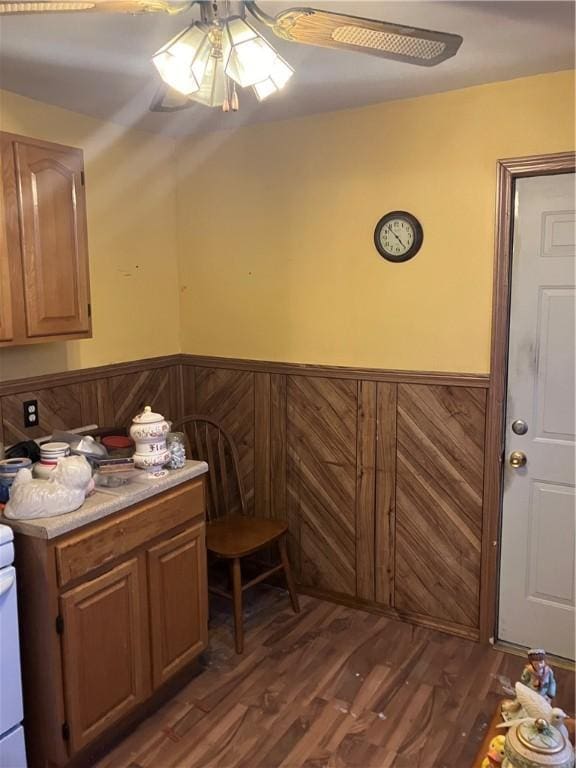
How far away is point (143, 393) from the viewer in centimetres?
328

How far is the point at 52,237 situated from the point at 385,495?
1.86 m

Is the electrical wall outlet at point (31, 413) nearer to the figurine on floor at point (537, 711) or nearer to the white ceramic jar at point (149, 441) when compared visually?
the white ceramic jar at point (149, 441)

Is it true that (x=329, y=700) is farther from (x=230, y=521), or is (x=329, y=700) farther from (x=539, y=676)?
(x=539, y=676)

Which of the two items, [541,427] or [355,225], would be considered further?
[355,225]

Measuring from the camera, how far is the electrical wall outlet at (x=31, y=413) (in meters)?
2.64

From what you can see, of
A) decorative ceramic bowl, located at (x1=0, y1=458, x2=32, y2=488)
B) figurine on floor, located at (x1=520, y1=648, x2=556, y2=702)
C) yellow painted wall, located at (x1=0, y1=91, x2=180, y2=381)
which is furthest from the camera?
yellow painted wall, located at (x1=0, y1=91, x2=180, y2=381)

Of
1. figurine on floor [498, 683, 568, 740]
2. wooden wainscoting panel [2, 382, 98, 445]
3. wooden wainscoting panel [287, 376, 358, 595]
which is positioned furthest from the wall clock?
figurine on floor [498, 683, 568, 740]

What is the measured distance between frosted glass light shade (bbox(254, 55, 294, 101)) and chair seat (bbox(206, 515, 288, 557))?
1879 mm

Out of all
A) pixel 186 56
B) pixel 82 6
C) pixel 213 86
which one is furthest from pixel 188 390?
pixel 82 6

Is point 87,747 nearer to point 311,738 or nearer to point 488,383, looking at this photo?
point 311,738

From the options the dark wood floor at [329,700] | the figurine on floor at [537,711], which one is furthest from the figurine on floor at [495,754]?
the dark wood floor at [329,700]

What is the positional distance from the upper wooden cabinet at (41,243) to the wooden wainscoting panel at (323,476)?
1173mm

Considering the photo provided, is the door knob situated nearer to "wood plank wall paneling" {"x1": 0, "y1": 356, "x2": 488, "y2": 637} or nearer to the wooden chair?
"wood plank wall paneling" {"x1": 0, "y1": 356, "x2": 488, "y2": 637}

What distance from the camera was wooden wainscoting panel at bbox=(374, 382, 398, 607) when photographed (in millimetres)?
A: 2922
